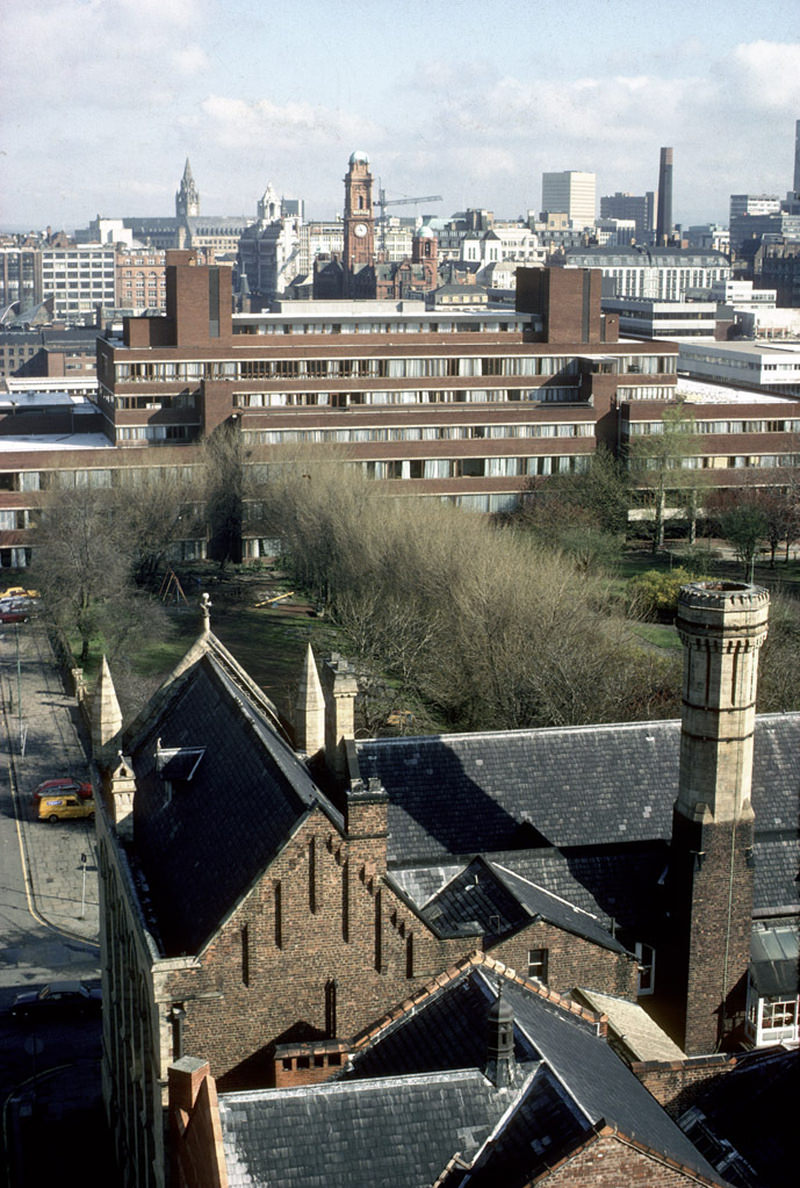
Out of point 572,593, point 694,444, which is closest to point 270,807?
point 572,593

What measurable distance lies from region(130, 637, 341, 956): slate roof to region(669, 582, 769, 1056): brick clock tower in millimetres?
8971

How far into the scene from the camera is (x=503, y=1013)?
76.2ft

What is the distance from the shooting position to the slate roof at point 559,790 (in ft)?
119

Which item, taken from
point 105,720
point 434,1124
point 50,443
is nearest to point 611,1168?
point 434,1124

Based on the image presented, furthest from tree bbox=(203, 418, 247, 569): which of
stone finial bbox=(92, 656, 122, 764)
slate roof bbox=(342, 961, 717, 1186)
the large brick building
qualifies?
slate roof bbox=(342, 961, 717, 1186)

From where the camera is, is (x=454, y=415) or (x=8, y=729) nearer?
(x=8, y=729)

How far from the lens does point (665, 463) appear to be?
388 ft

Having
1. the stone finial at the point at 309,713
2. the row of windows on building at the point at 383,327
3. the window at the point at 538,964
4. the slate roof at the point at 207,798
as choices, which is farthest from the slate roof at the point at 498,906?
the row of windows on building at the point at 383,327

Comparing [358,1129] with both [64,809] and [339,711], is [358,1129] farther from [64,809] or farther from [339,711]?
[64,809]

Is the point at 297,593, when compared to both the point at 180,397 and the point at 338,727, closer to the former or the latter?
the point at 180,397

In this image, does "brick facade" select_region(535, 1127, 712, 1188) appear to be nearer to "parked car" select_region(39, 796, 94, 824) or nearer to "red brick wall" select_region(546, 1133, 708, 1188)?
"red brick wall" select_region(546, 1133, 708, 1188)

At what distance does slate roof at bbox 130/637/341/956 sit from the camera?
29.0m

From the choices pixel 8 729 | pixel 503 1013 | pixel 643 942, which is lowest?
pixel 8 729

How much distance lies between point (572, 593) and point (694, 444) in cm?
5248
